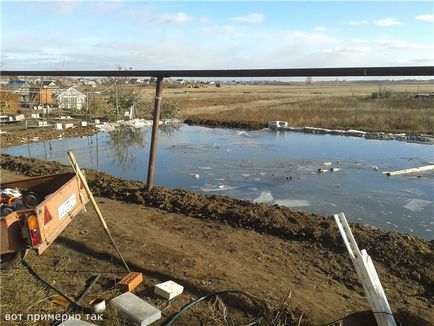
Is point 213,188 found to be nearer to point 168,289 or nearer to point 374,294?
point 168,289

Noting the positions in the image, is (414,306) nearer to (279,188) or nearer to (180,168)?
(279,188)

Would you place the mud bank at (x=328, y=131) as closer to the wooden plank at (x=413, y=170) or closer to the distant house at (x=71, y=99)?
the wooden plank at (x=413, y=170)

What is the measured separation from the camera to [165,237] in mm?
4699

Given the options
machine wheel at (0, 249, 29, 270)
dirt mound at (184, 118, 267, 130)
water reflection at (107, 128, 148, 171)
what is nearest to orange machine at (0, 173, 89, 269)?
machine wheel at (0, 249, 29, 270)

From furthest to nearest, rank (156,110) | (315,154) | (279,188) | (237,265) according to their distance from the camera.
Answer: (315,154)
(279,188)
(156,110)
(237,265)

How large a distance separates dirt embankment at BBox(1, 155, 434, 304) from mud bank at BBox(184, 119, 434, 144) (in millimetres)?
15213

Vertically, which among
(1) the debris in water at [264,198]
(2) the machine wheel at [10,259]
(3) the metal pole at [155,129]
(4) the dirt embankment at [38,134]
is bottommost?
(4) the dirt embankment at [38,134]

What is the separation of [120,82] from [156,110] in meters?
23.7

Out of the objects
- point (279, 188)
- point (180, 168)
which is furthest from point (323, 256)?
point (180, 168)

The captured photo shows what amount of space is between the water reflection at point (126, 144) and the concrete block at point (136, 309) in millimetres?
8163

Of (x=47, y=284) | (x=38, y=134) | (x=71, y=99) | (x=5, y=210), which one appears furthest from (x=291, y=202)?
(x=71, y=99)

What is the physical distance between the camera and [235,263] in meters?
4.06

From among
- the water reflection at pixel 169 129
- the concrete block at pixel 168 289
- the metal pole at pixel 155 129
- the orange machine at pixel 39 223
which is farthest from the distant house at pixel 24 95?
the concrete block at pixel 168 289

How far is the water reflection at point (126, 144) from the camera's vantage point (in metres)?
12.7
